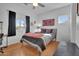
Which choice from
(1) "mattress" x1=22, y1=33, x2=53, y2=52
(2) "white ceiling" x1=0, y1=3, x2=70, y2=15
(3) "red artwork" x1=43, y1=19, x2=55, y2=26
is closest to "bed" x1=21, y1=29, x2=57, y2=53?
(1) "mattress" x1=22, y1=33, x2=53, y2=52

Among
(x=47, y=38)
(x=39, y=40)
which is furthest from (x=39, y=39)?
(x=47, y=38)

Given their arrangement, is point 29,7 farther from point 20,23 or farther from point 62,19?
point 62,19

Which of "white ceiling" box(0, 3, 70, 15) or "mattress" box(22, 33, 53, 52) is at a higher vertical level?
"white ceiling" box(0, 3, 70, 15)

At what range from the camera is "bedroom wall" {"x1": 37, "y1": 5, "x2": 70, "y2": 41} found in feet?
4.58

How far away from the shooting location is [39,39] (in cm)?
135

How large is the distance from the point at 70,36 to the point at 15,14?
83cm

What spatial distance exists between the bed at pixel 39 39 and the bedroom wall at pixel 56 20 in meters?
0.09

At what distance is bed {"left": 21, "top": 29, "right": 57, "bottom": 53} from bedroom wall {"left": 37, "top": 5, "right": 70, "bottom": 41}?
86 mm

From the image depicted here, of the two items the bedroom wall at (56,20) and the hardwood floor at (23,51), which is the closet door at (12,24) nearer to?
the hardwood floor at (23,51)

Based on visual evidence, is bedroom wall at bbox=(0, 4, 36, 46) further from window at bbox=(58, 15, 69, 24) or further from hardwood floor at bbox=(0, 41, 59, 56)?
window at bbox=(58, 15, 69, 24)

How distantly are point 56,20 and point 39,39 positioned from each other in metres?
0.38

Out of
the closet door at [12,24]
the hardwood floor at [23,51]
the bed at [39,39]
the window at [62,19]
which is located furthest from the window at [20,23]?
the window at [62,19]

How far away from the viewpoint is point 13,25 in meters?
1.38

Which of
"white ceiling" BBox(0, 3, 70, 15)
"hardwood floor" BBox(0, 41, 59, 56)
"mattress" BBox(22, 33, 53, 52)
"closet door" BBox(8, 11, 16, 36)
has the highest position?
"white ceiling" BBox(0, 3, 70, 15)
